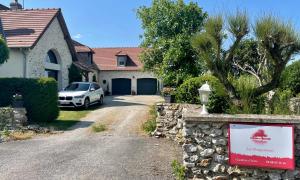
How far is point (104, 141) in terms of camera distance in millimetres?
10641

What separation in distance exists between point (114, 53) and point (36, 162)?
33.5 meters

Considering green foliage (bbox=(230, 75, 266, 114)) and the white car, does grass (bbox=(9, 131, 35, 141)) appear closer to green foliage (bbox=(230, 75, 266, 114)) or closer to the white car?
the white car

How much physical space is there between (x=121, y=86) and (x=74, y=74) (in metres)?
12.9

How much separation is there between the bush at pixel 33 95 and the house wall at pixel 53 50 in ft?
16.7

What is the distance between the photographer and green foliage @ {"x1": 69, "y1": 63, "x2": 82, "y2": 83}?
25.4m

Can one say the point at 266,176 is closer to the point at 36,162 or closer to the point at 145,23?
Result: the point at 36,162

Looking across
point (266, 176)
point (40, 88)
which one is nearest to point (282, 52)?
point (266, 176)

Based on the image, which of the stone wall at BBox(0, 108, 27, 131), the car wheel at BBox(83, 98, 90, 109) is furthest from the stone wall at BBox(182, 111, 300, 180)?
the car wheel at BBox(83, 98, 90, 109)

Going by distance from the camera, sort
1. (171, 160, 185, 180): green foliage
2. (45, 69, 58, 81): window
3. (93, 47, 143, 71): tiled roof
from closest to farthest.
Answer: (171, 160, 185, 180): green foliage → (45, 69, 58, 81): window → (93, 47, 143, 71): tiled roof

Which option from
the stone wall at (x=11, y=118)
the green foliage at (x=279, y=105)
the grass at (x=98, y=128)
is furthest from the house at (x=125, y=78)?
the green foliage at (x=279, y=105)

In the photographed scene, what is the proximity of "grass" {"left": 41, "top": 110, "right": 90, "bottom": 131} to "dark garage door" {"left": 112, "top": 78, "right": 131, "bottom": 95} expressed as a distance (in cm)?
1968

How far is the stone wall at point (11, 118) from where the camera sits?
42.5ft

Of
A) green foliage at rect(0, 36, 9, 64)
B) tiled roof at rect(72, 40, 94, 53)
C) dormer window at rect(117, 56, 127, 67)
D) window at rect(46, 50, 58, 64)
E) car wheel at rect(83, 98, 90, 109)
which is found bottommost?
car wheel at rect(83, 98, 90, 109)

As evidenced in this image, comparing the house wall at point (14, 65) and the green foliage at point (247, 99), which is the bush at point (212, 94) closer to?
the green foliage at point (247, 99)
